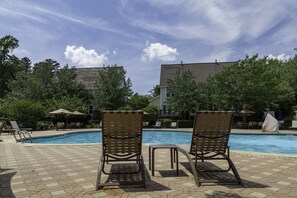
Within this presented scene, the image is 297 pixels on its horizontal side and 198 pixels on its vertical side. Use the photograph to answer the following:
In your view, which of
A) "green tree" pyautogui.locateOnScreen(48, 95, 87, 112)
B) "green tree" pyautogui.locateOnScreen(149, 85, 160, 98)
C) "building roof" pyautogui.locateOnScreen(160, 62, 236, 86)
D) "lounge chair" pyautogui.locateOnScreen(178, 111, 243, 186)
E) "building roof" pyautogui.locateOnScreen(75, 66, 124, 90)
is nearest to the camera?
"lounge chair" pyautogui.locateOnScreen(178, 111, 243, 186)

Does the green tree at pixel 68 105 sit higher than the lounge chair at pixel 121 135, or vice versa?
the green tree at pixel 68 105

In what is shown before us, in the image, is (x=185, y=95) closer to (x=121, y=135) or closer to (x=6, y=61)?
(x=121, y=135)

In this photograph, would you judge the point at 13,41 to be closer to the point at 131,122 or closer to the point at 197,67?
the point at 197,67

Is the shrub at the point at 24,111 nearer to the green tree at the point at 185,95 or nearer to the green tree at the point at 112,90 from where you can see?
the green tree at the point at 112,90

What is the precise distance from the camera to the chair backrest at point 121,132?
4461 millimetres

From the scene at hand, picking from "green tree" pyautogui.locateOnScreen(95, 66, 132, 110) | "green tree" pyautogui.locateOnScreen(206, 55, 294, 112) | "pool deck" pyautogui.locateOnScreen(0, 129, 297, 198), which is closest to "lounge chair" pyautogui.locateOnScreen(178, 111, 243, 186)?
"pool deck" pyautogui.locateOnScreen(0, 129, 297, 198)

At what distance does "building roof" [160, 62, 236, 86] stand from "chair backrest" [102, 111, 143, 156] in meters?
34.6

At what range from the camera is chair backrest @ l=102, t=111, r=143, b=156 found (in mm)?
4461

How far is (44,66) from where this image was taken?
113 feet

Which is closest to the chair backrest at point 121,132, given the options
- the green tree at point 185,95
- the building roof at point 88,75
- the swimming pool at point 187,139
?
the swimming pool at point 187,139

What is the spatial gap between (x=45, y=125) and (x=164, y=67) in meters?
21.6

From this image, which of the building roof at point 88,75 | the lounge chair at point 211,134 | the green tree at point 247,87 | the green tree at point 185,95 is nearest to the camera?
the lounge chair at point 211,134

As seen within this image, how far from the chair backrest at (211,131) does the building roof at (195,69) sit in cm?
3441

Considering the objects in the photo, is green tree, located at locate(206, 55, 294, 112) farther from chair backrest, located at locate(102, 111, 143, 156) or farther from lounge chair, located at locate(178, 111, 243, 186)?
chair backrest, located at locate(102, 111, 143, 156)
